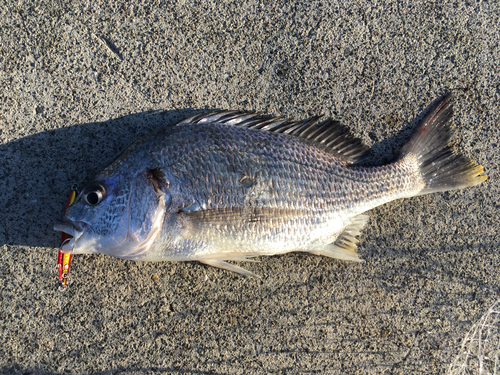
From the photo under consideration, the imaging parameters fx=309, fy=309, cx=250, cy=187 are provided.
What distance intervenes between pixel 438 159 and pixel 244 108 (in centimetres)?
154

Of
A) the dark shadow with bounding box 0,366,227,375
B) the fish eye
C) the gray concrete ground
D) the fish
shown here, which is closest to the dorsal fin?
the fish

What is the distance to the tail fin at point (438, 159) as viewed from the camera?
2.34 meters

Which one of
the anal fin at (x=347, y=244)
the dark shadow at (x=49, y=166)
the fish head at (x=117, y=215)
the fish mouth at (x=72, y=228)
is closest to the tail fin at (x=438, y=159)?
the anal fin at (x=347, y=244)

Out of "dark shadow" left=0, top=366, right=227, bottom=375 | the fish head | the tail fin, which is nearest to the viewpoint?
the fish head

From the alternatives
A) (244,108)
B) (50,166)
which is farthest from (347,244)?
(50,166)

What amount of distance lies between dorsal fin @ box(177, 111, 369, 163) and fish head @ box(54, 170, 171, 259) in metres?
0.81

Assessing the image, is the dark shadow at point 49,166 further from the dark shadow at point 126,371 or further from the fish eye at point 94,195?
the dark shadow at point 126,371

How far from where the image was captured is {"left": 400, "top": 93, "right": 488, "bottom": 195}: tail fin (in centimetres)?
234

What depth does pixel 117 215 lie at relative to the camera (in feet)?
6.20

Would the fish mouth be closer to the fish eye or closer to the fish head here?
the fish head

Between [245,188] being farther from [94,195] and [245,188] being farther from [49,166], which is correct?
[49,166]

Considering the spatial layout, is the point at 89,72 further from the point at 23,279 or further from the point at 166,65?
the point at 23,279

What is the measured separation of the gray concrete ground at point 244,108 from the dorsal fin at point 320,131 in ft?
0.53

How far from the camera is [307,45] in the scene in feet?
8.02
